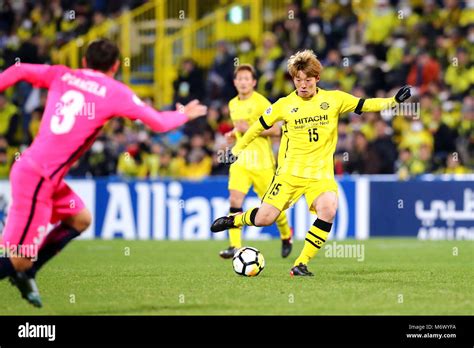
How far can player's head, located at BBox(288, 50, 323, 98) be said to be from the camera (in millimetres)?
11188

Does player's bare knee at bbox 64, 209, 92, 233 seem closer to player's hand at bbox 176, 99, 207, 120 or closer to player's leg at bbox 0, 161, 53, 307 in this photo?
player's leg at bbox 0, 161, 53, 307

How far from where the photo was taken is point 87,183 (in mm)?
20391

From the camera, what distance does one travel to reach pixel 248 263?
38.2 ft

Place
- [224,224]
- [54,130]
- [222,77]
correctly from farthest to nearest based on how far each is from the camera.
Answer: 1. [222,77]
2. [224,224]
3. [54,130]

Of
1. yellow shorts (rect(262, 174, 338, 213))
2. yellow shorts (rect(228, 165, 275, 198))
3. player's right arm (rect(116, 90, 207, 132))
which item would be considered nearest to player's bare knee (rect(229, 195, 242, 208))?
yellow shorts (rect(228, 165, 275, 198))

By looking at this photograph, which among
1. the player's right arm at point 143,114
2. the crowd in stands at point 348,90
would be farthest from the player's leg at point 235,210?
the crowd in stands at point 348,90

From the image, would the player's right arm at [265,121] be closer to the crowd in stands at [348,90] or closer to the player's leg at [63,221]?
the player's leg at [63,221]

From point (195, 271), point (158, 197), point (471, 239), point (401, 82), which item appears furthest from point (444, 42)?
point (195, 271)

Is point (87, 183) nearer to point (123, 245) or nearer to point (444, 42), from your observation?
point (123, 245)

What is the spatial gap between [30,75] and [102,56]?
0.63 m

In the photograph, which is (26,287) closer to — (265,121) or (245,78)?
(265,121)

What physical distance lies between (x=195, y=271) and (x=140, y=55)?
50.4ft

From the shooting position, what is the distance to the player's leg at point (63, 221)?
9.13 meters

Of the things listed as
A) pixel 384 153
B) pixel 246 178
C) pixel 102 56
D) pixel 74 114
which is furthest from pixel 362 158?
pixel 74 114
